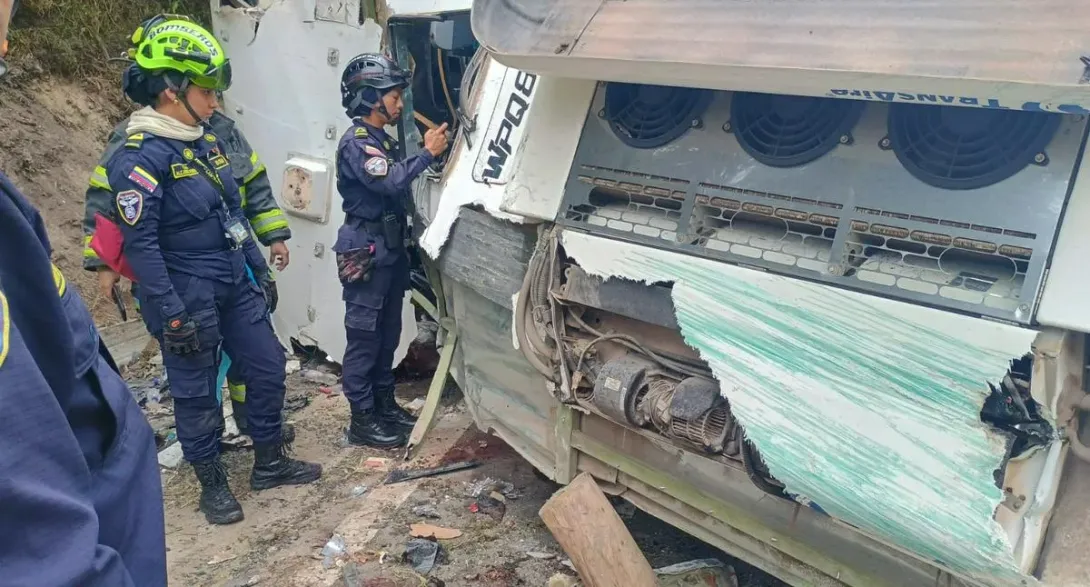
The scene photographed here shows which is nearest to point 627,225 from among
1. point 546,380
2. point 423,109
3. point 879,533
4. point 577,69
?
point 577,69

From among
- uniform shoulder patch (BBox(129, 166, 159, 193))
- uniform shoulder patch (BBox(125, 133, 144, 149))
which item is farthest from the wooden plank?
uniform shoulder patch (BBox(125, 133, 144, 149))

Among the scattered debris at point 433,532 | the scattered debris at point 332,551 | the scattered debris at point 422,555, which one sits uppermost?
the scattered debris at point 433,532

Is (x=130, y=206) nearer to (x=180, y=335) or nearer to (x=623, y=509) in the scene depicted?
(x=180, y=335)

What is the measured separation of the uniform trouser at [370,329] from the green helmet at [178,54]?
1.23 metres

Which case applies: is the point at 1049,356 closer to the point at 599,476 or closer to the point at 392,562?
the point at 599,476

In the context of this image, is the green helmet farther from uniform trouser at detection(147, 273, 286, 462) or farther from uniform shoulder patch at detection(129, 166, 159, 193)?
uniform trouser at detection(147, 273, 286, 462)

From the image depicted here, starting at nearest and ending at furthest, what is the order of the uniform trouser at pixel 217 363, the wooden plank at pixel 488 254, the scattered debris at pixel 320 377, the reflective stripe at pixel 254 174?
the wooden plank at pixel 488 254
the uniform trouser at pixel 217 363
the reflective stripe at pixel 254 174
the scattered debris at pixel 320 377

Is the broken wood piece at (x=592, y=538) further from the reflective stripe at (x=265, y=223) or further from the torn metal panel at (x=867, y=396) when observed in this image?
the reflective stripe at (x=265, y=223)

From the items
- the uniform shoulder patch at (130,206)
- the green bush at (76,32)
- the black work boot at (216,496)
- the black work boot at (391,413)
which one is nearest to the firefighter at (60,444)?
the uniform shoulder patch at (130,206)

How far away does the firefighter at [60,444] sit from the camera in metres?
0.86

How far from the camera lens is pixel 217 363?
11.6ft

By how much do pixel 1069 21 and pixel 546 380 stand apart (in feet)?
5.34

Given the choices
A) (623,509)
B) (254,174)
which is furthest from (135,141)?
(623,509)

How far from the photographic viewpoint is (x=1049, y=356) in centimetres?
146
